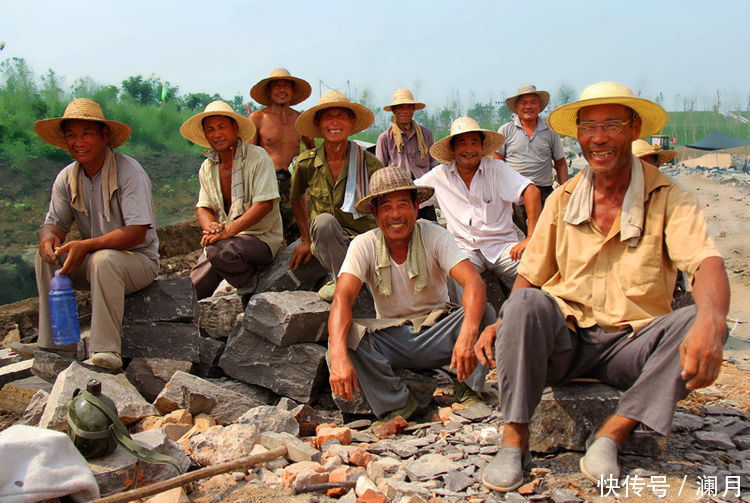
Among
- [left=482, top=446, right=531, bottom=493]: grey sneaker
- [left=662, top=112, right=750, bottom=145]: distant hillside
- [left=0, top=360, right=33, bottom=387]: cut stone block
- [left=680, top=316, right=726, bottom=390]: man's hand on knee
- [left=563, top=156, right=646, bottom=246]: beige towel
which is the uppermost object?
[left=662, top=112, right=750, bottom=145]: distant hillside

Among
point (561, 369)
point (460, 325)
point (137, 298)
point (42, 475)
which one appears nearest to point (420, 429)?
point (460, 325)

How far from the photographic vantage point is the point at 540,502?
7.98ft

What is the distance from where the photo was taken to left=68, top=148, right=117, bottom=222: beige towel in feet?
14.8

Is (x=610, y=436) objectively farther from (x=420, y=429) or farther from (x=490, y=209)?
(x=490, y=209)

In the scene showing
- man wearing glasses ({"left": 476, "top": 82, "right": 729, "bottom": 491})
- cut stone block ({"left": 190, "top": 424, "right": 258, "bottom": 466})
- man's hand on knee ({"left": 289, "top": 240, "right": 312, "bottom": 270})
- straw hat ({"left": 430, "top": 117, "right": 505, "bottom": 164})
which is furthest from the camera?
man's hand on knee ({"left": 289, "top": 240, "right": 312, "bottom": 270})

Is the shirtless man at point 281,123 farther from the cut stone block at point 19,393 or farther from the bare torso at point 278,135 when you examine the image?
the cut stone block at point 19,393

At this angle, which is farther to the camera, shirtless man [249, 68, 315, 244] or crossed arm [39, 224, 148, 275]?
shirtless man [249, 68, 315, 244]

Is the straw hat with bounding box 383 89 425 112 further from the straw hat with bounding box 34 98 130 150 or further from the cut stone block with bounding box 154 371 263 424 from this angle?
the cut stone block with bounding box 154 371 263 424

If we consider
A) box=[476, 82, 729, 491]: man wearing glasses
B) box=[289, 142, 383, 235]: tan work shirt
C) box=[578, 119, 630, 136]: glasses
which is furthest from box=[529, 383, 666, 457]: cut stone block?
box=[289, 142, 383, 235]: tan work shirt

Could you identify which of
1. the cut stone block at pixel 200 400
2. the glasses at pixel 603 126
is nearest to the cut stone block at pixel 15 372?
the cut stone block at pixel 200 400

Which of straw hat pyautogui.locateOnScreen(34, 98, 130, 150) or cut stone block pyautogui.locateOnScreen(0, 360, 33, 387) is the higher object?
straw hat pyautogui.locateOnScreen(34, 98, 130, 150)

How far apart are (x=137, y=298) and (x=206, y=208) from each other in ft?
3.26

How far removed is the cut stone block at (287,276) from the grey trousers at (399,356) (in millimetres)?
1642

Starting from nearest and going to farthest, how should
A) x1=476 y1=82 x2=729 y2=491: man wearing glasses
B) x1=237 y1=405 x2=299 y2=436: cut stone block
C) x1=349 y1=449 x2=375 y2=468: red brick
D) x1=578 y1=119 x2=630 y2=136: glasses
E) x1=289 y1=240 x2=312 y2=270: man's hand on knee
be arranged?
x1=476 y1=82 x2=729 y2=491: man wearing glasses < x1=578 y1=119 x2=630 y2=136: glasses < x1=349 y1=449 x2=375 y2=468: red brick < x1=237 y1=405 x2=299 y2=436: cut stone block < x1=289 y1=240 x2=312 y2=270: man's hand on knee
